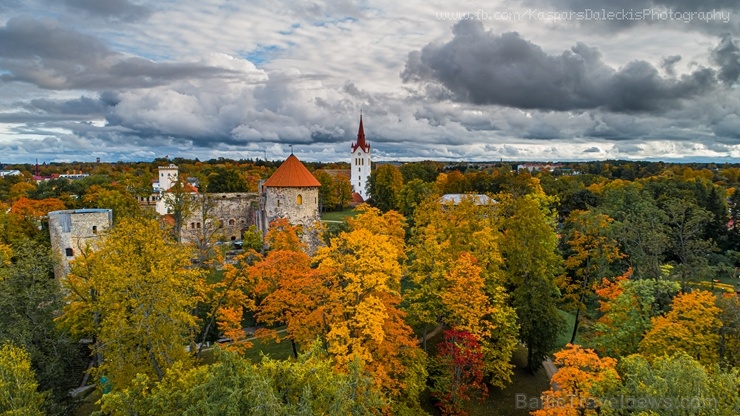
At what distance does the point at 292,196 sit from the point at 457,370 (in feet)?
68.2

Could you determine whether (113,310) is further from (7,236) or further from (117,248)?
(7,236)

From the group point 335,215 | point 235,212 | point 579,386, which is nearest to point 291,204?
point 235,212

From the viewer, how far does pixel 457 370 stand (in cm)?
1908

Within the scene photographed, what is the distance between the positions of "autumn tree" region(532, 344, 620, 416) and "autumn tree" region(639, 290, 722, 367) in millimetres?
2742

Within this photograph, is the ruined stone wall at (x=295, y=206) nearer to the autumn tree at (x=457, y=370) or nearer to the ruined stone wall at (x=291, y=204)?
the ruined stone wall at (x=291, y=204)

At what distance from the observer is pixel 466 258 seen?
828 inches

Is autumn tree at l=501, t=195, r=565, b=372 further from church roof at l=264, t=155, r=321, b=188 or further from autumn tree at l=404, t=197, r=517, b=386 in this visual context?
church roof at l=264, t=155, r=321, b=188

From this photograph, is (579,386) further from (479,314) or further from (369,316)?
(369,316)

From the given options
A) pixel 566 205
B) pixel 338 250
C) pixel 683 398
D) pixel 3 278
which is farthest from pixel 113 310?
pixel 566 205

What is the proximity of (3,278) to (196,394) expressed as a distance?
15697 millimetres

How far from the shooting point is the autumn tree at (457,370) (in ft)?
62.0

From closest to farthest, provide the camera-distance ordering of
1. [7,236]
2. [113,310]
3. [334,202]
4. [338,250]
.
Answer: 1. [113,310]
2. [338,250]
3. [7,236]
4. [334,202]

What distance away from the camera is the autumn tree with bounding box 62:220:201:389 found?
1555cm

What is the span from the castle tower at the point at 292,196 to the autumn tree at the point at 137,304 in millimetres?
15425
